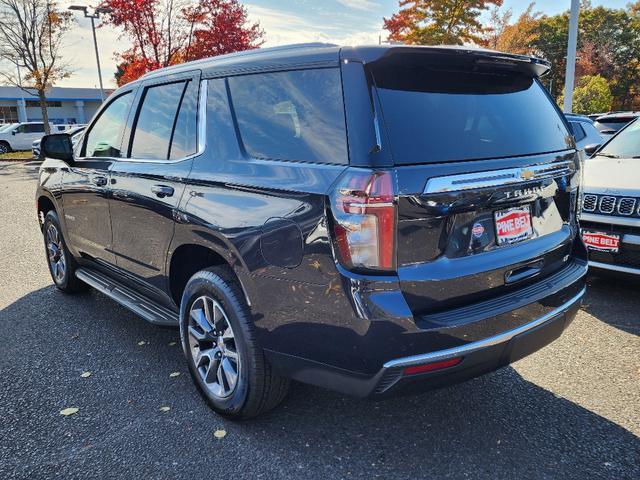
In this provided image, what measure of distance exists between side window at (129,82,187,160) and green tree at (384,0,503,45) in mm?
21978

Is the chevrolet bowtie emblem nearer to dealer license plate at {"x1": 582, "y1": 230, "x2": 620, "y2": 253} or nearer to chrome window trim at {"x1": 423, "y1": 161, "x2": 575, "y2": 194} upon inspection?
chrome window trim at {"x1": 423, "y1": 161, "x2": 575, "y2": 194}

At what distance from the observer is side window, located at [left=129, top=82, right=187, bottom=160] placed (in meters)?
3.35

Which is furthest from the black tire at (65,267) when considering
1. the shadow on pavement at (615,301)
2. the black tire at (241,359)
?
the shadow on pavement at (615,301)

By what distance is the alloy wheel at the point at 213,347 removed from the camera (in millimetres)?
2832

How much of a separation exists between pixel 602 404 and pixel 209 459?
7.22 feet

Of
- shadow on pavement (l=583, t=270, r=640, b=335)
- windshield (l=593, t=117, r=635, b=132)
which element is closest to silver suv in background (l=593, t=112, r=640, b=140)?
windshield (l=593, t=117, r=635, b=132)

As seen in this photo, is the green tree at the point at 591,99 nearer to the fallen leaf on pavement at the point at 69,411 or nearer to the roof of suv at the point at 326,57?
the roof of suv at the point at 326,57

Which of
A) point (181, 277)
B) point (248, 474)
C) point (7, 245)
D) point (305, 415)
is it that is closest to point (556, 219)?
point (305, 415)

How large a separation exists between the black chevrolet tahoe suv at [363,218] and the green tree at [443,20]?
891 inches

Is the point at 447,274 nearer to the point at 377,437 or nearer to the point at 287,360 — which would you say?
the point at 287,360

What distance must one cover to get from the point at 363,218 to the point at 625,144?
15.4 feet

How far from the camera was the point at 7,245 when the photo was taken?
7363 mm

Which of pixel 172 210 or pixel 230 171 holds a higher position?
pixel 230 171

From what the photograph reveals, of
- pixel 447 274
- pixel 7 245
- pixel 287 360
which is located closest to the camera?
pixel 447 274
